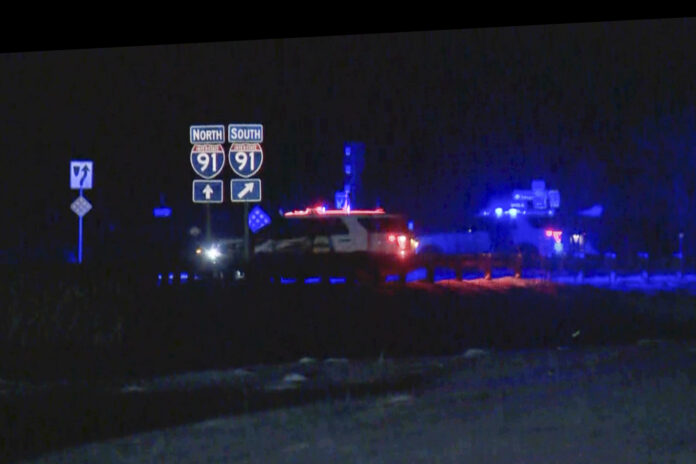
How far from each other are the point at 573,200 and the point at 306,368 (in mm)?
53726

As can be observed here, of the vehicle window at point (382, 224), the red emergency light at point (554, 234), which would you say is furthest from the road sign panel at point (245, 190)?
the red emergency light at point (554, 234)

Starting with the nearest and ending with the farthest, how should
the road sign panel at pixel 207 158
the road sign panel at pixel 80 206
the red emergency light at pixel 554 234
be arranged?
1. the road sign panel at pixel 207 158
2. the road sign panel at pixel 80 206
3. the red emergency light at pixel 554 234

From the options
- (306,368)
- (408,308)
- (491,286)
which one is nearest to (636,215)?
(491,286)

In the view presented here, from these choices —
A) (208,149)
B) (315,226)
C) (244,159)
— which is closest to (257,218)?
(315,226)

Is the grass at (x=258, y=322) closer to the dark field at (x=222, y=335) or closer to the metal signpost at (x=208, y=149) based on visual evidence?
the dark field at (x=222, y=335)

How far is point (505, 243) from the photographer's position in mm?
40938

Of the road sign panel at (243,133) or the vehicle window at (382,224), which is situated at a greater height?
the road sign panel at (243,133)

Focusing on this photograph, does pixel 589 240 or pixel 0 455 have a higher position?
pixel 589 240

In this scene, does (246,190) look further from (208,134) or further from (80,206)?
(80,206)

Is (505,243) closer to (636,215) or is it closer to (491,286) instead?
(491,286)

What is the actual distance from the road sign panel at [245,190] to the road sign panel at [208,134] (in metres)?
1.28

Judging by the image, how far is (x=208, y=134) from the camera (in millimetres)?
18875

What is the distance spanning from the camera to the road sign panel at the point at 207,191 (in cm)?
1955

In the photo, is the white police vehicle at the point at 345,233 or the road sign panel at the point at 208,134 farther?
the white police vehicle at the point at 345,233
